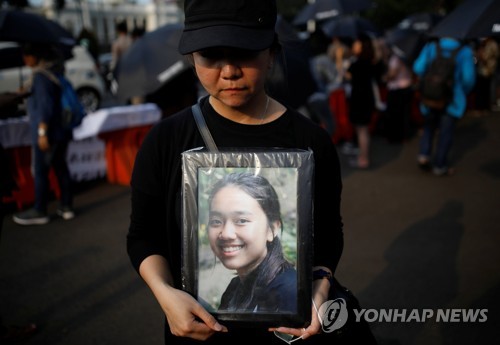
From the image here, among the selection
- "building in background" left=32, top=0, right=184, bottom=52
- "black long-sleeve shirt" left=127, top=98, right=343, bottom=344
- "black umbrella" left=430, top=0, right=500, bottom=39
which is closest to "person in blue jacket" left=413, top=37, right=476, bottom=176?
"black umbrella" left=430, top=0, right=500, bottom=39

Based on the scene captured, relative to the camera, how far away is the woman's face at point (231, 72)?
→ 119cm

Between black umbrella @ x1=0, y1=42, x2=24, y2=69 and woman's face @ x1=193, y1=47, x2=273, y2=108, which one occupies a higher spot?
black umbrella @ x1=0, y1=42, x2=24, y2=69

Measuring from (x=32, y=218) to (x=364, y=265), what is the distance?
11.4 feet

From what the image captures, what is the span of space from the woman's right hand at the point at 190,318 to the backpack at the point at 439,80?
550 cm

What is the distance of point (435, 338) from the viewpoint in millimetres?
2869

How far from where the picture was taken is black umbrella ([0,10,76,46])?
4.45 m

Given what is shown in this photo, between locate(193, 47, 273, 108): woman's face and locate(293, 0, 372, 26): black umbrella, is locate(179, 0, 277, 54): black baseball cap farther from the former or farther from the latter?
locate(293, 0, 372, 26): black umbrella

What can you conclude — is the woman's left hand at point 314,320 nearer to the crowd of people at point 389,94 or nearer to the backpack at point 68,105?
the backpack at point 68,105

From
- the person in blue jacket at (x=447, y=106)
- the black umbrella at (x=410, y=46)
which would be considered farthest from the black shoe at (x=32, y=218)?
the black umbrella at (x=410, y=46)

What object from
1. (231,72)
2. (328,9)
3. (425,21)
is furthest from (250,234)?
(425,21)

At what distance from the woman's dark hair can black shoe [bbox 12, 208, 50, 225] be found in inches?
168

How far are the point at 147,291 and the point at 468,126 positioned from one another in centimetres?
875

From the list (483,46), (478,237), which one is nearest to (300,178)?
(478,237)

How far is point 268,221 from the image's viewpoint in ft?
3.69
